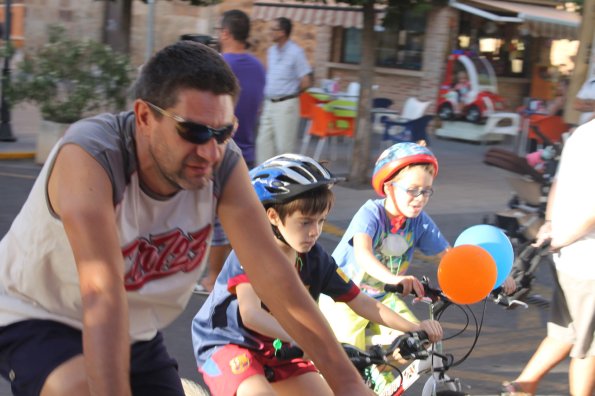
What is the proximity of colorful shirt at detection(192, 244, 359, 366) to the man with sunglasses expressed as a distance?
630mm

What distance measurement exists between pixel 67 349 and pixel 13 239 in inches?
13.8

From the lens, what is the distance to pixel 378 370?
3973 mm

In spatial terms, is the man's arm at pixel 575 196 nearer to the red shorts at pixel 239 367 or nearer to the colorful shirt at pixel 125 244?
the red shorts at pixel 239 367

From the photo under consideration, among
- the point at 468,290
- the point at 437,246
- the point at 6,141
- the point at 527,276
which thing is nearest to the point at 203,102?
the point at 468,290

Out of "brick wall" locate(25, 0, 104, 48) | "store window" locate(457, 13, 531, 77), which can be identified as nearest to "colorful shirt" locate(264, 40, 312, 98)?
"store window" locate(457, 13, 531, 77)

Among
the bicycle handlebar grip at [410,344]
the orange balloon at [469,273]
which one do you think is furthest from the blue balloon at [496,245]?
the bicycle handlebar grip at [410,344]

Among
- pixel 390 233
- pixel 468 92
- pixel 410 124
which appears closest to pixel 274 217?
pixel 390 233

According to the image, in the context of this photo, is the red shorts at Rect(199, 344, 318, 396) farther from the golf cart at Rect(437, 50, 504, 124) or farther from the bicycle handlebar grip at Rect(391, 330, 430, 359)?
the golf cart at Rect(437, 50, 504, 124)

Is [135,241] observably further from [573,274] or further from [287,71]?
[287,71]

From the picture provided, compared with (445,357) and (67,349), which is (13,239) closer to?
(67,349)

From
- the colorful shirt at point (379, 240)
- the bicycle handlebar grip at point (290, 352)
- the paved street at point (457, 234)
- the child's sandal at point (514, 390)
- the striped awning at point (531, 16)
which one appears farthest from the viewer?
the striped awning at point (531, 16)

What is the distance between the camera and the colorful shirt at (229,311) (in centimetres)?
328

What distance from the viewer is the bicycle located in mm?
3051

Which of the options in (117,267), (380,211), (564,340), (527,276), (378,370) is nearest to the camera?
(117,267)
